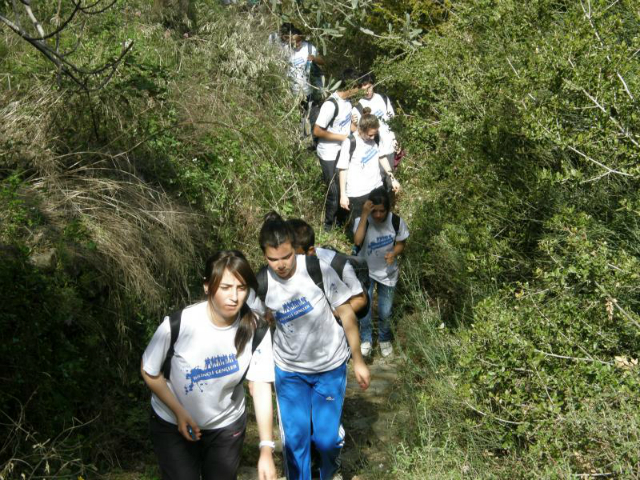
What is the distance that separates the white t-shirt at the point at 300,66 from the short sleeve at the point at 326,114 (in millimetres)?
1978

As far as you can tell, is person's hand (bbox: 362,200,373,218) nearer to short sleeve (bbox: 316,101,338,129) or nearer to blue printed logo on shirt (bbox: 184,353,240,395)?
short sleeve (bbox: 316,101,338,129)

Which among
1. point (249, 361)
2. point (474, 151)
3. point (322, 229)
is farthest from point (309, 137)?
point (249, 361)

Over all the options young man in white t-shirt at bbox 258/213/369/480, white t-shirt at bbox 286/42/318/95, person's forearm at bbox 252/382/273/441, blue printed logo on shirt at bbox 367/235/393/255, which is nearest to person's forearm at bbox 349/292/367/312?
young man in white t-shirt at bbox 258/213/369/480

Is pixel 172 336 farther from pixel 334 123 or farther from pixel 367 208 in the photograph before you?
pixel 334 123

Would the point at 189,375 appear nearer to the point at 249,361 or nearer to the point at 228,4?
the point at 249,361

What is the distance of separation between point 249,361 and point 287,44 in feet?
30.0

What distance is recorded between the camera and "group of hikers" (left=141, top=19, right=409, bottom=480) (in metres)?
4.16

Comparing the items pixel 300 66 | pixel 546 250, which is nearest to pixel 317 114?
pixel 300 66

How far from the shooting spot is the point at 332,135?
34.3ft

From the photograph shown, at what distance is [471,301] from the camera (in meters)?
7.09

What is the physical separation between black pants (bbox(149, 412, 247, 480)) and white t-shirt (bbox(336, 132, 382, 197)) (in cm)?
546

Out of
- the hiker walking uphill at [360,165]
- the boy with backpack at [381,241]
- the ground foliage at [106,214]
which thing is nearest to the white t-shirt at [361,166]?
the hiker walking uphill at [360,165]

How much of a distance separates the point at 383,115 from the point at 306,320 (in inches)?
267

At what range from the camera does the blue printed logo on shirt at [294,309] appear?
502 cm
